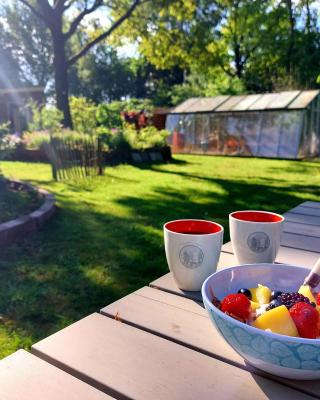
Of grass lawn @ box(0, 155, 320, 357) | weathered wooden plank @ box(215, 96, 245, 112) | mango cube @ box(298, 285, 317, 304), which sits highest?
weathered wooden plank @ box(215, 96, 245, 112)

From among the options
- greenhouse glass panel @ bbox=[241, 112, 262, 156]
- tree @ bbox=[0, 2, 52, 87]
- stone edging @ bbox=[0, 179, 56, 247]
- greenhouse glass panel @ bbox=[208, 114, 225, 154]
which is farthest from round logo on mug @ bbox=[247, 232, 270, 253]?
tree @ bbox=[0, 2, 52, 87]

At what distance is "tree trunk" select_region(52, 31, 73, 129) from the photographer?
14008 millimetres

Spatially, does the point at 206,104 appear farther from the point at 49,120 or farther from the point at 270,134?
the point at 49,120

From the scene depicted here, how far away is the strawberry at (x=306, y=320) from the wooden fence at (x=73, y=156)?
7669 millimetres

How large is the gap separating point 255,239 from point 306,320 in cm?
52

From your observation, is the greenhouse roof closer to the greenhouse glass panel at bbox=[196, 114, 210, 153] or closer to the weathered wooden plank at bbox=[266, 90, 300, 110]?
the weathered wooden plank at bbox=[266, 90, 300, 110]

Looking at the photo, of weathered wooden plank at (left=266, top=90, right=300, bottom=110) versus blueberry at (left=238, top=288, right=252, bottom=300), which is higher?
weathered wooden plank at (left=266, top=90, right=300, bottom=110)

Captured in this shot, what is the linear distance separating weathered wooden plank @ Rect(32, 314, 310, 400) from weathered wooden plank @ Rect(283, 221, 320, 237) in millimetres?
1113

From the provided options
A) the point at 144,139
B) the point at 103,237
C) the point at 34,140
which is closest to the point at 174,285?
the point at 103,237

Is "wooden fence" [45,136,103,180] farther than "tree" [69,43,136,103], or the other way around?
"tree" [69,43,136,103]

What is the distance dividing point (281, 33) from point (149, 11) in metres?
15.0

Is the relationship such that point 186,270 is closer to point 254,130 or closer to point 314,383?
point 314,383

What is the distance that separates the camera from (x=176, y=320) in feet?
3.21

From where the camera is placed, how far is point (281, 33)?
26844 mm
